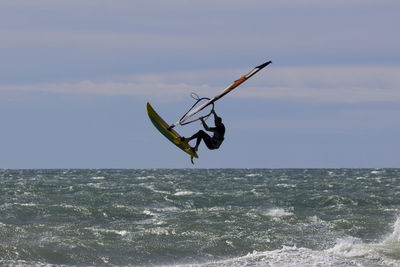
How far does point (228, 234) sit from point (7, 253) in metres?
6.36

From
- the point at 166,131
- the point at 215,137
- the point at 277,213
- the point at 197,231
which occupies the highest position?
the point at 166,131

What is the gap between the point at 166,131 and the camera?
17.7 meters

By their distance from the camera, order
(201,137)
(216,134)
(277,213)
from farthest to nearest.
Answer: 1. (277,213)
2. (201,137)
3. (216,134)

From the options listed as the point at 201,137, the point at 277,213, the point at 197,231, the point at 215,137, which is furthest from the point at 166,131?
the point at 277,213

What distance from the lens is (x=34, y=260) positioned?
54.9 ft

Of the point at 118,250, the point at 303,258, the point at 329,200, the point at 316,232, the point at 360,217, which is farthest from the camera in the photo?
the point at 329,200

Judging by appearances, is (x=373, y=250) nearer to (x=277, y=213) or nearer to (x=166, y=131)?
(x=166, y=131)

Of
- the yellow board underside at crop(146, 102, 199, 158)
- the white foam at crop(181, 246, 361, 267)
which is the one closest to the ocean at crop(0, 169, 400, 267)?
the white foam at crop(181, 246, 361, 267)

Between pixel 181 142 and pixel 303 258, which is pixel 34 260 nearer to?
pixel 181 142

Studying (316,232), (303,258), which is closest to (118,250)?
(303,258)

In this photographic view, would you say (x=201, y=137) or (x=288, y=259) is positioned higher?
(x=201, y=137)

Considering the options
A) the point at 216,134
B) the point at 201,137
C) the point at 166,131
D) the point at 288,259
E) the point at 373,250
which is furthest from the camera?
the point at 166,131

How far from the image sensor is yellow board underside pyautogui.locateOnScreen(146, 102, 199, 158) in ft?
55.0

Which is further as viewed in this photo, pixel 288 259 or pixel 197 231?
pixel 197 231
